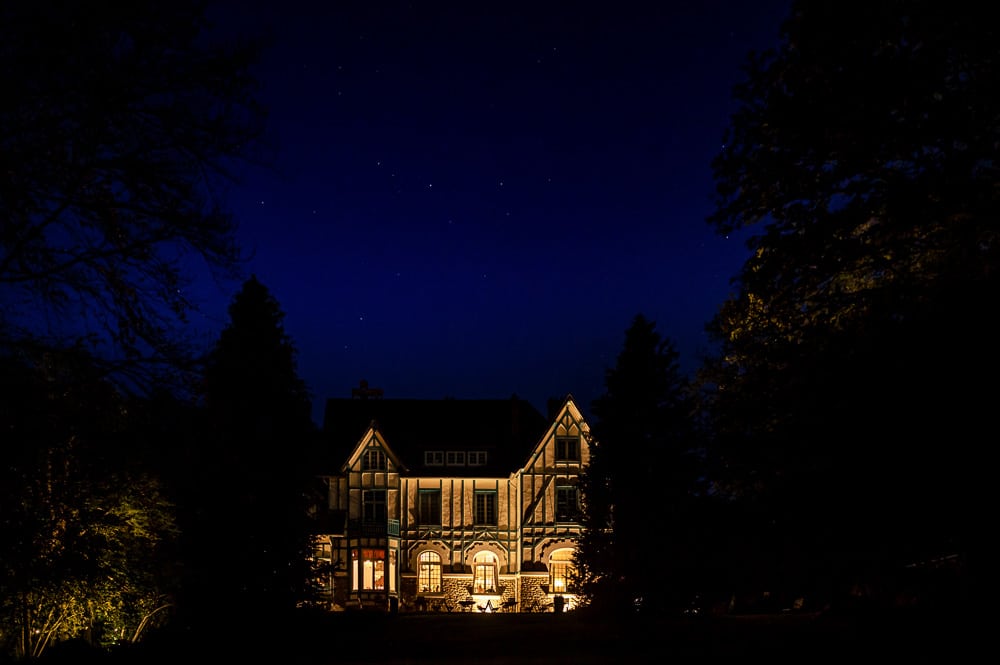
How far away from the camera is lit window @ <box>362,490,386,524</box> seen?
40.1 meters

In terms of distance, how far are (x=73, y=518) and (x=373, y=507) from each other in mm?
28136

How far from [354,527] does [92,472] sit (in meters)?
31.4

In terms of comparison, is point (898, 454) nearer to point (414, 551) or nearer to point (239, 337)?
point (239, 337)

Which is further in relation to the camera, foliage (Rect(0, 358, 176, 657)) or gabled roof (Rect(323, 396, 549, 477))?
gabled roof (Rect(323, 396, 549, 477))

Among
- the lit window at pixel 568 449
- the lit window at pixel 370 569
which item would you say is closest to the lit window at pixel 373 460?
the lit window at pixel 370 569

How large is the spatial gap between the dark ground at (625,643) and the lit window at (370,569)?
64.4ft

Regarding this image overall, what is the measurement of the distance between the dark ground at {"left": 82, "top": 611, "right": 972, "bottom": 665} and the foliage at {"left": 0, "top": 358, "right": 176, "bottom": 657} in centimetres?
171

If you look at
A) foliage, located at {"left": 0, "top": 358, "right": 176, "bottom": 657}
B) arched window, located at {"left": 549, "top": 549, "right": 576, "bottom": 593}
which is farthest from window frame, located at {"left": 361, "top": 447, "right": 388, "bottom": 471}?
foliage, located at {"left": 0, "top": 358, "right": 176, "bottom": 657}

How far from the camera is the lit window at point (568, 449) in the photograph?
3994cm

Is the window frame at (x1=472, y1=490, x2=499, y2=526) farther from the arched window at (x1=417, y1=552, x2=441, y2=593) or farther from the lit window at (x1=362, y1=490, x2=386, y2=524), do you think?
the lit window at (x1=362, y1=490, x2=386, y2=524)

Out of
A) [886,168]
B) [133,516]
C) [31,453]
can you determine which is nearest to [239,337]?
[133,516]

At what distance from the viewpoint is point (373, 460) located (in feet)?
133

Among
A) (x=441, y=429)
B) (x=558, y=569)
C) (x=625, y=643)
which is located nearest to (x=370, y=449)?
(x=441, y=429)

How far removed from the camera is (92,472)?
9375 mm
